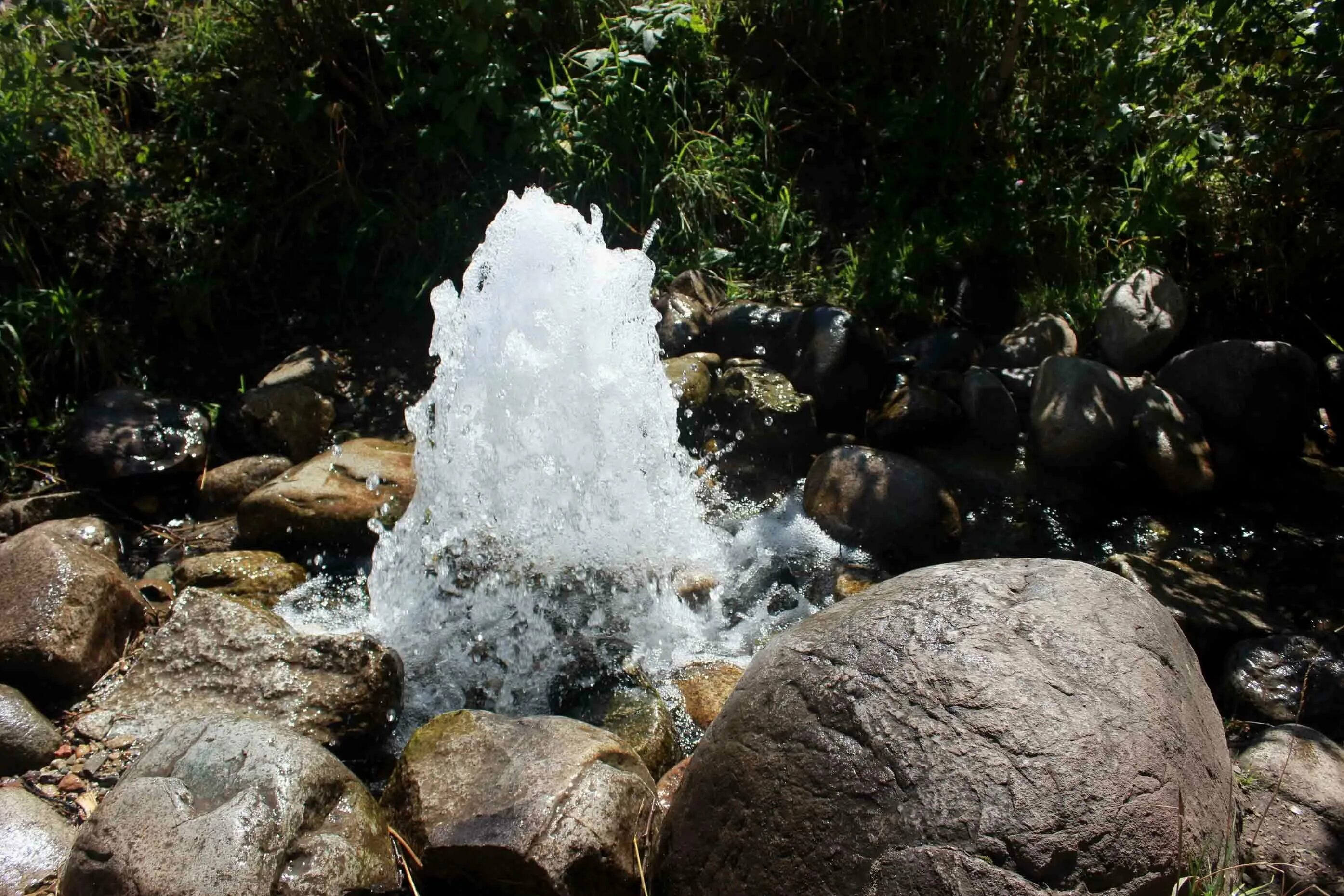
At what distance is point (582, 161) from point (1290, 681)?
4163 mm

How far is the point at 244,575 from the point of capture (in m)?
4.27

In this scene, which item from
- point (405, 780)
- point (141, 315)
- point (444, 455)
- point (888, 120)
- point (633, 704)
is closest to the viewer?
point (405, 780)

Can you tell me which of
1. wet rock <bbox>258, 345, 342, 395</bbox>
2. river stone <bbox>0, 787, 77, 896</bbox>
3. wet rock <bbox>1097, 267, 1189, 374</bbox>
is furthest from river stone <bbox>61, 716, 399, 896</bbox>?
wet rock <bbox>1097, 267, 1189, 374</bbox>

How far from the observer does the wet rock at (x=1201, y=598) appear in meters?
3.73

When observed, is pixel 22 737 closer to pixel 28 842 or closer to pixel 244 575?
pixel 28 842

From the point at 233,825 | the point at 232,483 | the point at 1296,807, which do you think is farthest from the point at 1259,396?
the point at 232,483

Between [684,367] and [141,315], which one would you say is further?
[141,315]

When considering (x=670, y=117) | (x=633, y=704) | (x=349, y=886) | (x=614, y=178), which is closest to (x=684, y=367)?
(x=614, y=178)

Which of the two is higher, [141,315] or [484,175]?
[484,175]

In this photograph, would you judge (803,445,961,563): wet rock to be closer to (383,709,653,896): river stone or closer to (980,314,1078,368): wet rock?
(980,314,1078,368): wet rock

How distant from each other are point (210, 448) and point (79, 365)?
33.3 inches

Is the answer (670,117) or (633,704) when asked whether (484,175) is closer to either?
(670,117)

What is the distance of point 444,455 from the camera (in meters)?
4.26

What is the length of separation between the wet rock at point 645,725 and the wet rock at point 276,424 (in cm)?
245
